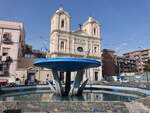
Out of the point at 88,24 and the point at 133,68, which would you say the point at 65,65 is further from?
the point at 133,68

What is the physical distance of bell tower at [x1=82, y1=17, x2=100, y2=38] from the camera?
54.9 meters

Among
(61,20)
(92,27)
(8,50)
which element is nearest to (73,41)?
(61,20)

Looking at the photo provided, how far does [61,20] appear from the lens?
5009 centimetres

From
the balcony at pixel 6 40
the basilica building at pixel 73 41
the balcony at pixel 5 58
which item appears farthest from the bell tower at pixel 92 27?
the balcony at pixel 5 58

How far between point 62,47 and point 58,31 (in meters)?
5.35

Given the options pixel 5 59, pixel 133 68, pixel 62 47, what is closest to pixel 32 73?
pixel 5 59

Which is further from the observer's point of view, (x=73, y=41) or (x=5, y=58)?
(x=73, y=41)

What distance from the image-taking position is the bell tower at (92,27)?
54.9m

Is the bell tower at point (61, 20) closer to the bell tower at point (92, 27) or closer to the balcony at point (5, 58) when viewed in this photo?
the bell tower at point (92, 27)

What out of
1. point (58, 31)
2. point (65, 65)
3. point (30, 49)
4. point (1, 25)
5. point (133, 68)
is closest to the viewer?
point (65, 65)

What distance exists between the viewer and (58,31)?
48.2m

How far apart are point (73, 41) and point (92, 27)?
10.2 m

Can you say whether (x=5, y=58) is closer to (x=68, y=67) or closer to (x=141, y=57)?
(x=68, y=67)

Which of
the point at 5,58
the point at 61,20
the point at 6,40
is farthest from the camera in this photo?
the point at 61,20
